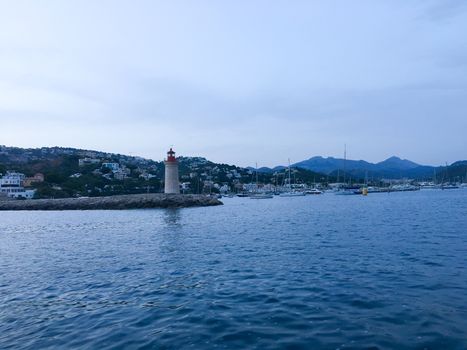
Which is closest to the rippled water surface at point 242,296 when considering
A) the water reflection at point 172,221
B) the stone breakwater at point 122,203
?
the water reflection at point 172,221

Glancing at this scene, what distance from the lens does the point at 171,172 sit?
8119 centimetres

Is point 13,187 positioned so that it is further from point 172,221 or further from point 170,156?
point 172,221

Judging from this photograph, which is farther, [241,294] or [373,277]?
[373,277]

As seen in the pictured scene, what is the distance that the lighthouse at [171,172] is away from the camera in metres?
79.6

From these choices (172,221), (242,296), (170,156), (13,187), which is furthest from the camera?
(13,187)

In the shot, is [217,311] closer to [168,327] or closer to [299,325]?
[168,327]

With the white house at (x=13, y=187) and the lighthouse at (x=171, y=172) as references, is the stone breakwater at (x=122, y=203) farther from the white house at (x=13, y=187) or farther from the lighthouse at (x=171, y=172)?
the white house at (x=13, y=187)

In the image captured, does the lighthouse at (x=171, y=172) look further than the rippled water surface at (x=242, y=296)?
Yes

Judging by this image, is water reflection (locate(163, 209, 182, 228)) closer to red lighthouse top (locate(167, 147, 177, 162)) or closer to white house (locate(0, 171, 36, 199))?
red lighthouse top (locate(167, 147, 177, 162))

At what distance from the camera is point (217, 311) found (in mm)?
11609

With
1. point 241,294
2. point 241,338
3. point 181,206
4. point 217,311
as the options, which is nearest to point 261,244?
point 241,294

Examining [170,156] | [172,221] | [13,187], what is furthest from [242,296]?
[13,187]

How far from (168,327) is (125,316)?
184cm

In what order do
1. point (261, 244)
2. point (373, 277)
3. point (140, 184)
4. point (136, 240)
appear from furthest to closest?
point (140, 184) < point (136, 240) < point (261, 244) < point (373, 277)
